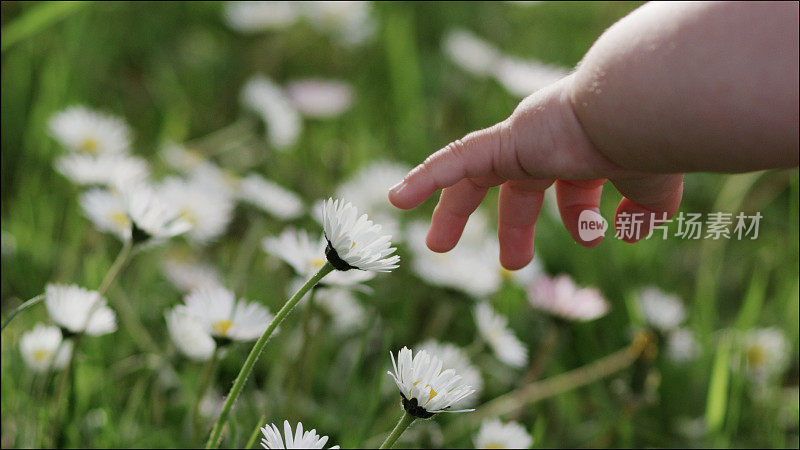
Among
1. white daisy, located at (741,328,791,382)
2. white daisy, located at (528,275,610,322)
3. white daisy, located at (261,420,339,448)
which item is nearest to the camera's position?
white daisy, located at (261,420,339,448)

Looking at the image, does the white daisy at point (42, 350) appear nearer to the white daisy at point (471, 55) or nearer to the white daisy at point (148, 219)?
the white daisy at point (148, 219)

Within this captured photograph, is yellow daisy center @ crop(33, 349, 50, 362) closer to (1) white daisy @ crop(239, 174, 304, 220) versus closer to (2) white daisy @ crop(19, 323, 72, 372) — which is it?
(2) white daisy @ crop(19, 323, 72, 372)

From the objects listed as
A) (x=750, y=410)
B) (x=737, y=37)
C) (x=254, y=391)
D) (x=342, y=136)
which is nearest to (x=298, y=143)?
(x=342, y=136)

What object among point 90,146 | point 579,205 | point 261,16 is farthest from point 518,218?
point 261,16

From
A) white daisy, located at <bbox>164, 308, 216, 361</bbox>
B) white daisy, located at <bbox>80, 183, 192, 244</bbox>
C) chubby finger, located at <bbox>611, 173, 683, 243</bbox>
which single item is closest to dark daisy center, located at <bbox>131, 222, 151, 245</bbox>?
white daisy, located at <bbox>80, 183, 192, 244</bbox>

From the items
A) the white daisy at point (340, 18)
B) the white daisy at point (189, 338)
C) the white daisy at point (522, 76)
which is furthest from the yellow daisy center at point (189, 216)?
the white daisy at point (340, 18)
